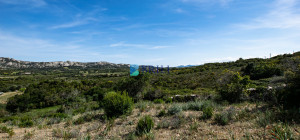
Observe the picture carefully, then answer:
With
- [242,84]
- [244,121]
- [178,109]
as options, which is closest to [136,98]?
[178,109]

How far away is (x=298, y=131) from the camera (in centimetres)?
337

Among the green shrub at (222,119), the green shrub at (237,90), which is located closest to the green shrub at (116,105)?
the green shrub at (222,119)

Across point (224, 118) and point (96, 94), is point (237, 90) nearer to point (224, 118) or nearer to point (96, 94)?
point (224, 118)

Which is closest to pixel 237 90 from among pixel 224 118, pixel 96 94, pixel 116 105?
pixel 224 118

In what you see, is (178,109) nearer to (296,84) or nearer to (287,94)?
(287,94)

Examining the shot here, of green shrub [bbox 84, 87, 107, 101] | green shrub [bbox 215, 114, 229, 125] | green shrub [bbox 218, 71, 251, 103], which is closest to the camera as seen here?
green shrub [bbox 215, 114, 229, 125]

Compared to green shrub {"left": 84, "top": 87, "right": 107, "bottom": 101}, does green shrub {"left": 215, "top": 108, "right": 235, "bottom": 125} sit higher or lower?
higher

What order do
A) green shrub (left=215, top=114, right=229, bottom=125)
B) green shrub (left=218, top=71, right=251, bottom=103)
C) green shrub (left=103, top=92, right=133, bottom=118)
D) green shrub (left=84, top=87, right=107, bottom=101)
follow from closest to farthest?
green shrub (left=215, top=114, right=229, bottom=125) < green shrub (left=103, top=92, right=133, bottom=118) < green shrub (left=218, top=71, right=251, bottom=103) < green shrub (left=84, top=87, right=107, bottom=101)

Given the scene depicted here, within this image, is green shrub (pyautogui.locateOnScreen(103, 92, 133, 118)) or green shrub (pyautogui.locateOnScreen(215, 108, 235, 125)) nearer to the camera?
green shrub (pyautogui.locateOnScreen(215, 108, 235, 125))

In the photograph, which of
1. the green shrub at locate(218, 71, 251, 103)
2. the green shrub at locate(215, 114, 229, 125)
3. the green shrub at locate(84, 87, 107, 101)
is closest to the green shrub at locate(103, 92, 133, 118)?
the green shrub at locate(215, 114, 229, 125)

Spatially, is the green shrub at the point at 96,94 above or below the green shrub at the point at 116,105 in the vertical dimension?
below

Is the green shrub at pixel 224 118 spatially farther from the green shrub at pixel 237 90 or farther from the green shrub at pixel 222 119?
the green shrub at pixel 237 90

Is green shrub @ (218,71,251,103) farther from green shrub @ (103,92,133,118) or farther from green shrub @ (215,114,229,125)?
green shrub @ (103,92,133,118)

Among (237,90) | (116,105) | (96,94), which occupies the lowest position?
(96,94)
